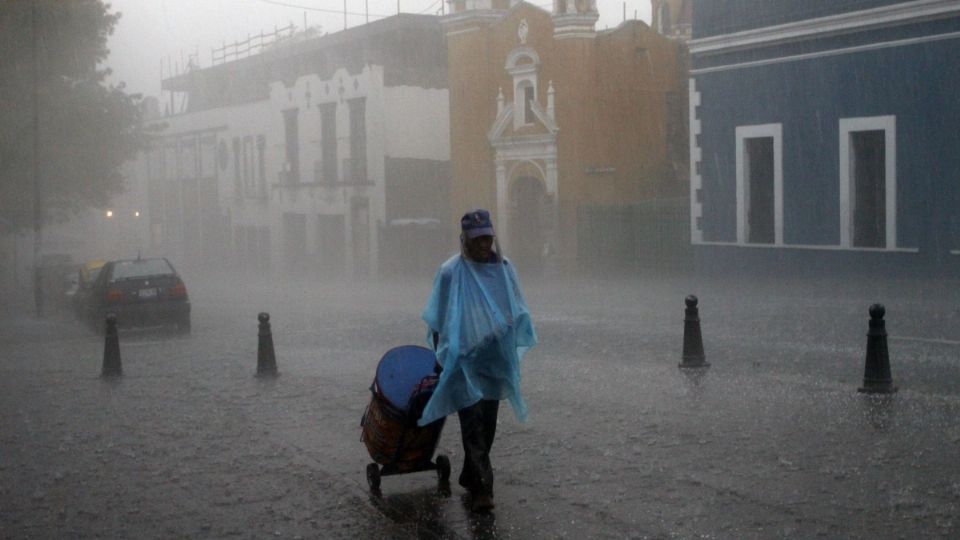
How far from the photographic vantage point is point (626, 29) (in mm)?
35188

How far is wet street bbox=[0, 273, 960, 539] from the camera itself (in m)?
6.64

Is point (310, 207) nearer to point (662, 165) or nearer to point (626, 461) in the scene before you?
point (662, 165)

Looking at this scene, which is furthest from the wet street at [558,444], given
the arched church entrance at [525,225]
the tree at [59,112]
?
the arched church entrance at [525,225]

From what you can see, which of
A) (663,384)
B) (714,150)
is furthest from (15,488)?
(714,150)

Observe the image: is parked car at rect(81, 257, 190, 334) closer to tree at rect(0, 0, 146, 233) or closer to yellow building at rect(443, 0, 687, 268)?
tree at rect(0, 0, 146, 233)

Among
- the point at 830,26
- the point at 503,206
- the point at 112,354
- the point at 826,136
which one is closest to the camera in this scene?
the point at 112,354

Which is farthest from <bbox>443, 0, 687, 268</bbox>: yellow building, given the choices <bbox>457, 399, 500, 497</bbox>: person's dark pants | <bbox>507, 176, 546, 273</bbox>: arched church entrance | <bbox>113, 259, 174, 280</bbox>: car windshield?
<bbox>457, 399, 500, 497</bbox>: person's dark pants

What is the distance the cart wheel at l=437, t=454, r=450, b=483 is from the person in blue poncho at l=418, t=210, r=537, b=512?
13.8 inches

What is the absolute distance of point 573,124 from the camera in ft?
115

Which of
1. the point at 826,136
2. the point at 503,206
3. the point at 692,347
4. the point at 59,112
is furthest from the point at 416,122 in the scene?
the point at 692,347

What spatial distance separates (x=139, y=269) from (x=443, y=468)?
624 inches

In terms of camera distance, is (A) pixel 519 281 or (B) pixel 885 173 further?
(B) pixel 885 173

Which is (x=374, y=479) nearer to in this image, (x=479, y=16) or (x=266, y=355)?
(x=266, y=355)

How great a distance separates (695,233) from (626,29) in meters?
9.97
